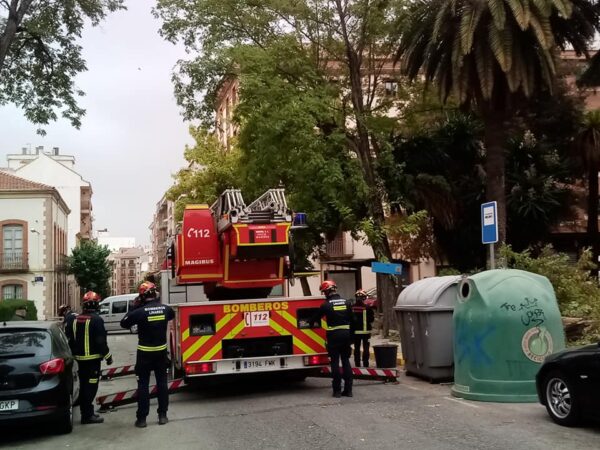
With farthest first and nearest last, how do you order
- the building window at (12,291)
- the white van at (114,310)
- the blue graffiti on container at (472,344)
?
the building window at (12,291)
the white van at (114,310)
the blue graffiti on container at (472,344)

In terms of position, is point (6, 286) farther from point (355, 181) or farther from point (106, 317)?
point (355, 181)

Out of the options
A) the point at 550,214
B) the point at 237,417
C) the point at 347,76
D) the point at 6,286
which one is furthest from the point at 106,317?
the point at 237,417

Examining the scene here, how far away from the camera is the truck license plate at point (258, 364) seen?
1002cm

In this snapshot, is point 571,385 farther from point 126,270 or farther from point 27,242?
point 126,270

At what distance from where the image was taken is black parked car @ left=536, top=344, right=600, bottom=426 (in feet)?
22.9

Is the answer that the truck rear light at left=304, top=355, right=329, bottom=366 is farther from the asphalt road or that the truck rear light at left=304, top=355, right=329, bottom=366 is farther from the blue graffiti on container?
the blue graffiti on container

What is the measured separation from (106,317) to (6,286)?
15.4 meters

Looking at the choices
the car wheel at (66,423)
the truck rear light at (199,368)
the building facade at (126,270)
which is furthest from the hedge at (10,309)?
the building facade at (126,270)

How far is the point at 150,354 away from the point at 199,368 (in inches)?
58.5

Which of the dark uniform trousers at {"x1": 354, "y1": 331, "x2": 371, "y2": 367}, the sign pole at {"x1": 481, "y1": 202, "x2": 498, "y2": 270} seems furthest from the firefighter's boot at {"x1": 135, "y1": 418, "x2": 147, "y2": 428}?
the sign pole at {"x1": 481, "y1": 202, "x2": 498, "y2": 270}

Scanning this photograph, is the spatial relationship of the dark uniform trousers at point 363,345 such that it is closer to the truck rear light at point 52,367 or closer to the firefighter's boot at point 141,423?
the firefighter's boot at point 141,423

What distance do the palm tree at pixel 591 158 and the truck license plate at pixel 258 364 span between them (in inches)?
753

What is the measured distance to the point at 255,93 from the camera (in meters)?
19.0

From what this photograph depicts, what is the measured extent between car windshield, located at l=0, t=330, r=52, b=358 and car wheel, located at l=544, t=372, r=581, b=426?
6172 mm
